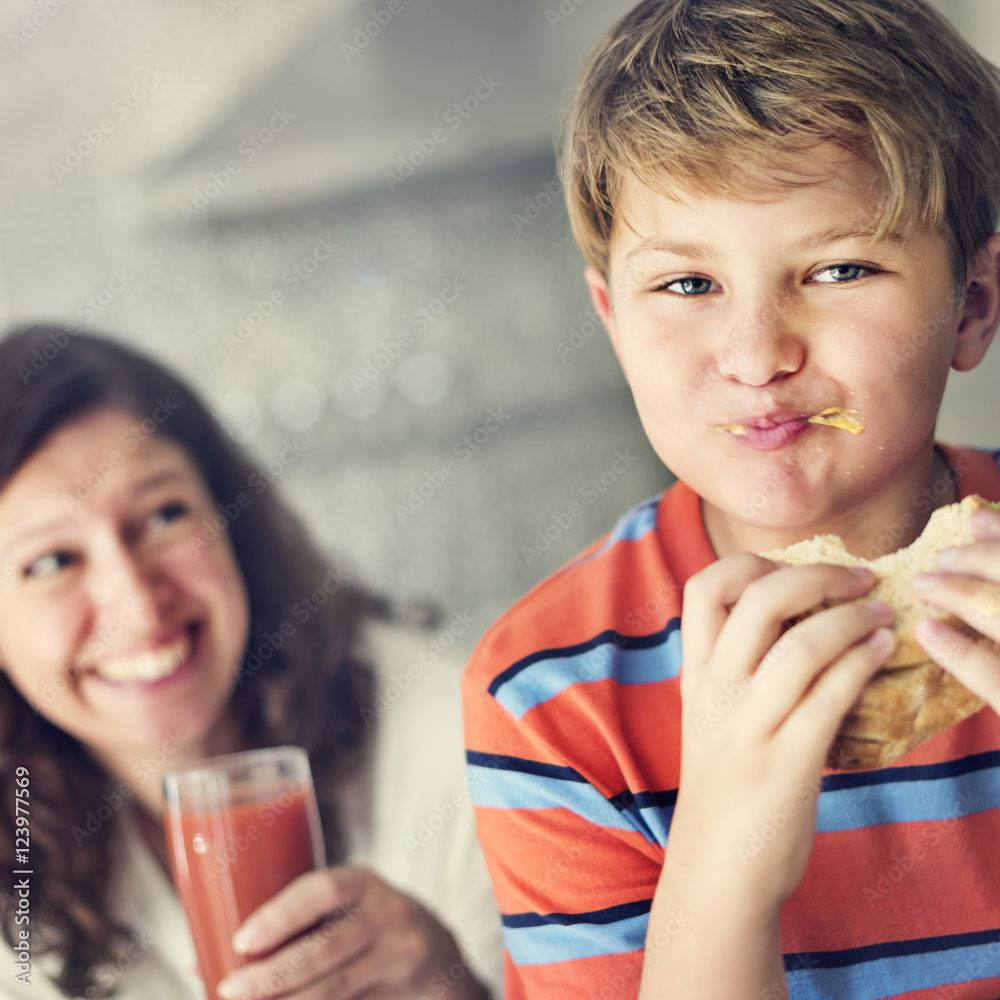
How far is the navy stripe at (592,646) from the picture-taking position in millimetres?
758

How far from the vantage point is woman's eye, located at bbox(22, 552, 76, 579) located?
882 millimetres

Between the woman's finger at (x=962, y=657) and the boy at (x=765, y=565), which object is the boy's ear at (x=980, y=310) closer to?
the boy at (x=765, y=565)

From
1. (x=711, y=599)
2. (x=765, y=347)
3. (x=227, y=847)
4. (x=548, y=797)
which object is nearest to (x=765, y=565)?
(x=711, y=599)

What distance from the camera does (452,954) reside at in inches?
37.8

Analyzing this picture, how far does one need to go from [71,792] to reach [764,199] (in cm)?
84

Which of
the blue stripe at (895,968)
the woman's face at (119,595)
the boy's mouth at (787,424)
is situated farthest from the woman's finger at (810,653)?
the woman's face at (119,595)

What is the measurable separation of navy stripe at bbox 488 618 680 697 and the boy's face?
0.42 ft

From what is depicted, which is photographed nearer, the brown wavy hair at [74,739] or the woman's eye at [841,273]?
the woman's eye at [841,273]

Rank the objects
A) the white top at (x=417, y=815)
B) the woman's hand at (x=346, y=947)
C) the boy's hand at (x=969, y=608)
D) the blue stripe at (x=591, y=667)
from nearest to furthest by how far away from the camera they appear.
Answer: the boy's hand at (x=969, y=608), the blue stripe at (x=591, y=667), the woman's hand at (x=346, y=947), the white top at (x=417, y=815)

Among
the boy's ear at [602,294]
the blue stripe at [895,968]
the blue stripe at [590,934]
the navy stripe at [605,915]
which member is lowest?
the blue stripe at [895,968]

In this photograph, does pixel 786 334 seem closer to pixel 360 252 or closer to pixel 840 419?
pixel 840 419

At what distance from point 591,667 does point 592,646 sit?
0.02 m

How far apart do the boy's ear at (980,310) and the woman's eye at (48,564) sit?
2.69ft

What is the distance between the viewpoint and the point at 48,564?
89cm
